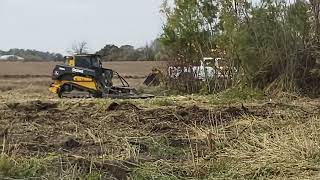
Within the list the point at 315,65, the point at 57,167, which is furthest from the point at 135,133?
the point at 315,65

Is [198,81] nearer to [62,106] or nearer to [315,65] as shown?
[315,65]

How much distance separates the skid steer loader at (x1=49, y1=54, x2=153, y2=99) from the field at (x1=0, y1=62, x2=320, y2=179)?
646cm

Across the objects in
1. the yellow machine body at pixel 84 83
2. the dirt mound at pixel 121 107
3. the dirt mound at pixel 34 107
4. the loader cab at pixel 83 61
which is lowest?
the dirt mound at pixel 34 107

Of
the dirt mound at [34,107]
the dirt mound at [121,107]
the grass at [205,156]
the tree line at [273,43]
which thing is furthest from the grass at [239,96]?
the grass at [205,156]

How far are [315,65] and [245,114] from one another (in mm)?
6607

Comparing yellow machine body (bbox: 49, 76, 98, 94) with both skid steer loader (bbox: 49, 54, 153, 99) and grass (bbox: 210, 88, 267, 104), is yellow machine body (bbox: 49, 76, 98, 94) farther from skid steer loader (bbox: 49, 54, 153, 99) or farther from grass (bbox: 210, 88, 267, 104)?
grass (bbox: 210, 88, 267, 104)

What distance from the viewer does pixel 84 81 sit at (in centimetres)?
2092

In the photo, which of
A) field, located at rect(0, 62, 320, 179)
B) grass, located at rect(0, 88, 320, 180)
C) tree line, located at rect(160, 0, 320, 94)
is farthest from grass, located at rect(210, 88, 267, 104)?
grass, located at rect(0, 88, 320, 180)

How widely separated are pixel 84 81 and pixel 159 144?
12.3m

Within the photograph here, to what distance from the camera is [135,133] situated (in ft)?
33.3

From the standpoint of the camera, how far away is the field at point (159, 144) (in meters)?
7.04

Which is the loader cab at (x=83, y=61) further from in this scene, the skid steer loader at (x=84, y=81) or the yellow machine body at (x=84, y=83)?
the yellow machine body at (x=84, y=83)

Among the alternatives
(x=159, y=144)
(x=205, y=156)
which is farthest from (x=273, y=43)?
(x=205, y=156)

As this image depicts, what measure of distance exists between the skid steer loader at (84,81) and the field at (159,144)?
21.2ft
